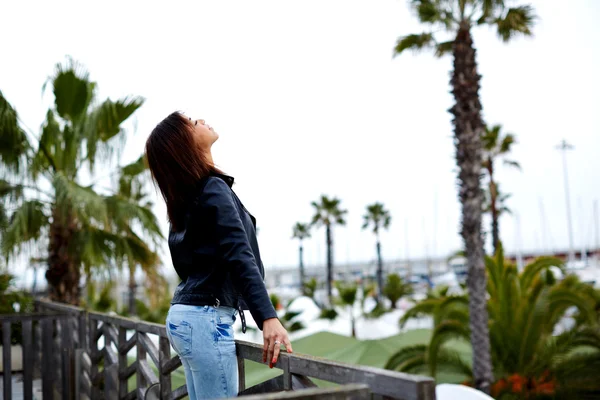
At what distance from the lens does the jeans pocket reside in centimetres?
217

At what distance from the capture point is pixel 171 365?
10.7 feet

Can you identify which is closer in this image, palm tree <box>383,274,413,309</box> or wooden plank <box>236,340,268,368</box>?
wooden plank <box>236,340,268,368</box>

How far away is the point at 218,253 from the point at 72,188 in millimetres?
6358

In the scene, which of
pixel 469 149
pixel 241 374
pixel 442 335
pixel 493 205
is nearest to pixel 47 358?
pixel 241 374

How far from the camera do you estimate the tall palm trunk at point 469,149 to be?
463 inches

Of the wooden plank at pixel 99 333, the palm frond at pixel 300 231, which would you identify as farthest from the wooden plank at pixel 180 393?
the palm frond at pixel 300 231

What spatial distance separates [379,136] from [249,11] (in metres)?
52.3

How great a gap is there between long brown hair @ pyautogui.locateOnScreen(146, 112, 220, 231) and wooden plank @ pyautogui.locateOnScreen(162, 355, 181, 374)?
118 cm

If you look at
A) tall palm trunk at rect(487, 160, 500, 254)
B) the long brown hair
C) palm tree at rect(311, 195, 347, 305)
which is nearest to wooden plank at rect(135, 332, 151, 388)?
the long brown hair

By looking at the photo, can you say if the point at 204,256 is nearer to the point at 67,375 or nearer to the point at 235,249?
the point at 235,249

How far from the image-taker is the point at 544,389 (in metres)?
11.6

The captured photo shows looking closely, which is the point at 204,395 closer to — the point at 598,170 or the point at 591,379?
the point at 591,379

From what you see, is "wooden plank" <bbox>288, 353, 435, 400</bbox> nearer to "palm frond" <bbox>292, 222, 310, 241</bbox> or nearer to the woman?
the woman

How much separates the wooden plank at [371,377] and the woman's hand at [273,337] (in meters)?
0.06
